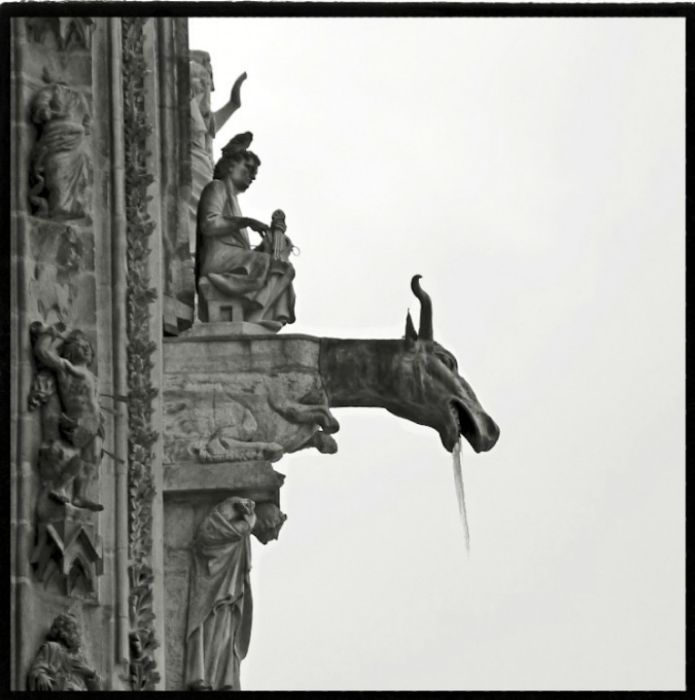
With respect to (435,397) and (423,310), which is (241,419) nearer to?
(435,397)

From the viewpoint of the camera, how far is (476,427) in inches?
2377

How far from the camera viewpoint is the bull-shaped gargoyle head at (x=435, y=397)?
60406 millimetres

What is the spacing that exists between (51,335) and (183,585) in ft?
14.6

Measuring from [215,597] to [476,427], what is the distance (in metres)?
2.74

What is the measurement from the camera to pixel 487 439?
6041 centimetres

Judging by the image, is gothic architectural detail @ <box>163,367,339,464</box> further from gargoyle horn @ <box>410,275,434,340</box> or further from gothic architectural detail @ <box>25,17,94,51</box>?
gothic architectural detail @ <box>25,17,94,51</box>

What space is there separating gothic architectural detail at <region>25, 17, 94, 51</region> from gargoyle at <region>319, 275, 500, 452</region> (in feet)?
13.6

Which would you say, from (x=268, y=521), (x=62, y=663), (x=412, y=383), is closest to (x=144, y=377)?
(x=268, y=521)

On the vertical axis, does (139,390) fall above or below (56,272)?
below

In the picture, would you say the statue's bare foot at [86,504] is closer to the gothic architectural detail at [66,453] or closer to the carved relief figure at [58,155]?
the gothic architectural detail at [66,453]

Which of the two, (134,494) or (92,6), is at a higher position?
(92,6)
